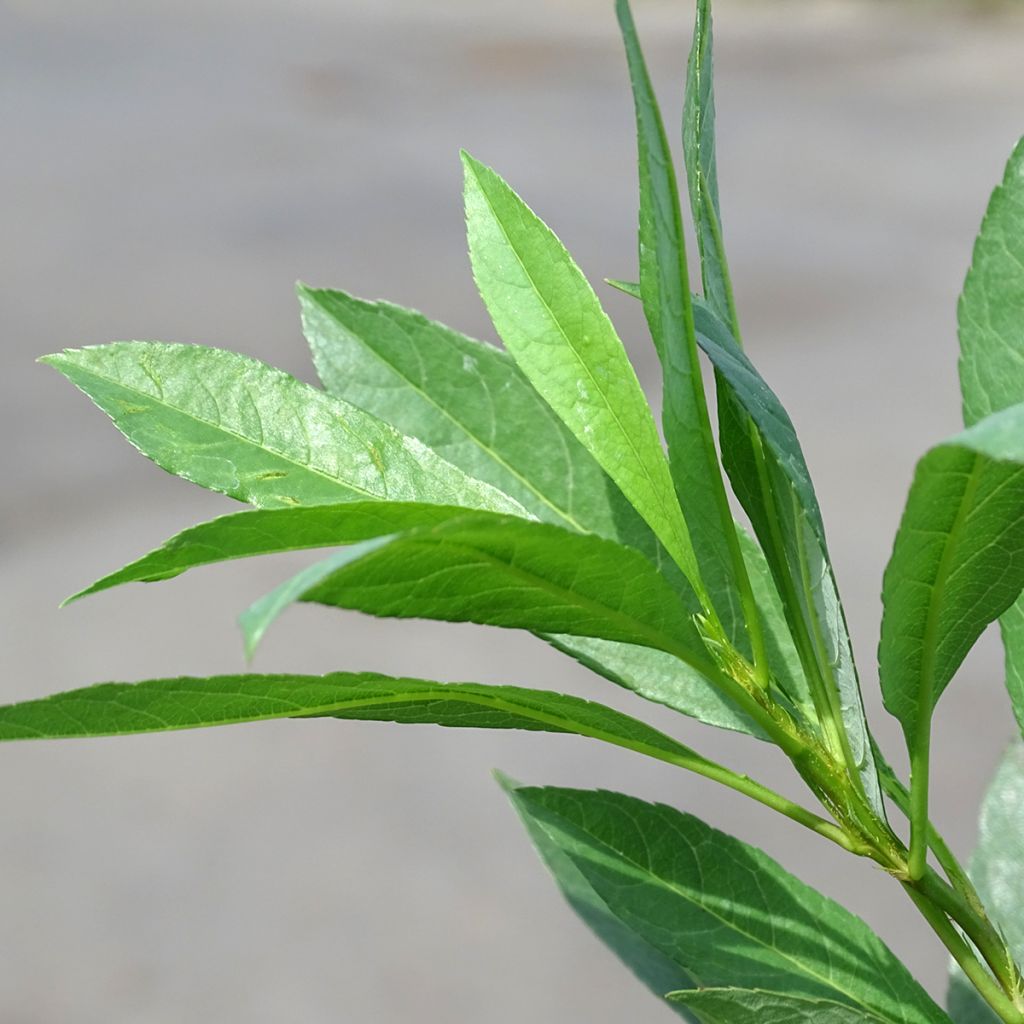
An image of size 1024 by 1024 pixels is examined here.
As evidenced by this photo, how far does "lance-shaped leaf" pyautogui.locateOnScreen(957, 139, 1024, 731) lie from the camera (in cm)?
33

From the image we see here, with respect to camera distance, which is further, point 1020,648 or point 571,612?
point 1020,648

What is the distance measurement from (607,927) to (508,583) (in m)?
0.23

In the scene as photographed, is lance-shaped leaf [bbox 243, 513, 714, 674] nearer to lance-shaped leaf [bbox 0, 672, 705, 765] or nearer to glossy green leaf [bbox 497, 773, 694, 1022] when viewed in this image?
lance-shaped leaf [bbox 0, 672, 705, 765]

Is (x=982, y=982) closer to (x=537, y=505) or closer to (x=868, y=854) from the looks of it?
(x=868, y=854)

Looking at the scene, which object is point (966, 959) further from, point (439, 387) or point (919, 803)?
point (439, 387)

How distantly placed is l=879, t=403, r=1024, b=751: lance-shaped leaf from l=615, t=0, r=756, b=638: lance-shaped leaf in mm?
35

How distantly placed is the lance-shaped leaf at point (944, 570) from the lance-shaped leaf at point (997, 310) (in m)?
0.08

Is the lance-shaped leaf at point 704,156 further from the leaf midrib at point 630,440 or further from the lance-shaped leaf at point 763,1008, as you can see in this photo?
the lance-shaped leaf at point 763,1008

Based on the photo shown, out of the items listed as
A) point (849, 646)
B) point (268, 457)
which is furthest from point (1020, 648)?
point (268, 457)

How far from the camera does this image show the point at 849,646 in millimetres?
293

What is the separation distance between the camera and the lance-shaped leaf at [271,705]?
9.5 inches

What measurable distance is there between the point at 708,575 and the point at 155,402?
13 cm

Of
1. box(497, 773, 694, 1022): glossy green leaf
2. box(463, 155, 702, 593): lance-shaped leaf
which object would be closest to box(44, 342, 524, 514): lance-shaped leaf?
box(463, 155, 702, 593): lance-shaped leaf

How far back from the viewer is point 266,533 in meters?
0.22
